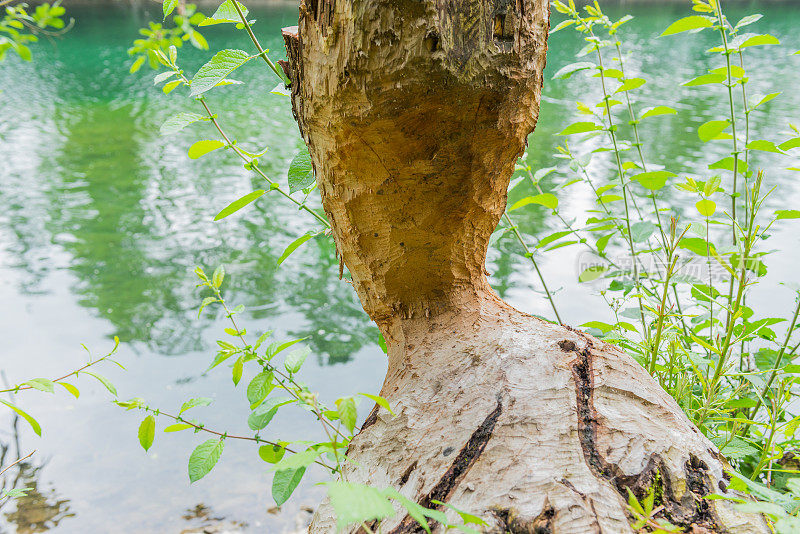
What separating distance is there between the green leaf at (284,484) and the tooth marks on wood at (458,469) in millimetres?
297

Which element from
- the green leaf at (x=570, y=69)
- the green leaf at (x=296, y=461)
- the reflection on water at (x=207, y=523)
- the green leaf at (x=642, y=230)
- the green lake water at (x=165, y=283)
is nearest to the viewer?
the green leaf at (x=296, y=461)

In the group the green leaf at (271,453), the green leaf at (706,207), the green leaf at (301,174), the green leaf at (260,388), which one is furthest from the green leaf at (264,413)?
the green leaf at (706,207)

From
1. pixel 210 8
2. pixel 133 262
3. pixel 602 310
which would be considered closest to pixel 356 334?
pixel 602 310

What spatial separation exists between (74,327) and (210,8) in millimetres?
12600

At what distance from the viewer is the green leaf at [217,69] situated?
39.1 inches

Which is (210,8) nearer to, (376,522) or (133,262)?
(133,262)

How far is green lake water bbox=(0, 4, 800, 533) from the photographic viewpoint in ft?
6.08

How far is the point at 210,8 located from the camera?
43.4 feet

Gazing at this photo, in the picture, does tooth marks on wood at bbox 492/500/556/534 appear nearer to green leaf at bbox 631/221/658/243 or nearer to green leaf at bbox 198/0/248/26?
green leaf at bbox 631/221/658/243

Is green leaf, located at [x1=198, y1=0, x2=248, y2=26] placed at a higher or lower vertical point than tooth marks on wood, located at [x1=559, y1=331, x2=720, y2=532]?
higher

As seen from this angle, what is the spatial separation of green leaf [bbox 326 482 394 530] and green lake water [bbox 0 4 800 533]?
3.99 feet

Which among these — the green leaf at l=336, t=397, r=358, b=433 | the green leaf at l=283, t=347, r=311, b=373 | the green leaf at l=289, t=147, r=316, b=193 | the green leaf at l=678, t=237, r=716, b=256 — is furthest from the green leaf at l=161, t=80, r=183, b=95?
the green leaf at l=678, t=237, r=716, b=256

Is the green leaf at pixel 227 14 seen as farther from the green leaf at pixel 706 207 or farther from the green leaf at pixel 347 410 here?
the green leaf at pixel 706 207

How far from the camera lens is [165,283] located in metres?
2.95
